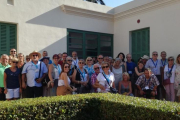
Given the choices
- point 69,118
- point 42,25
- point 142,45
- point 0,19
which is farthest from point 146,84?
point 0,19

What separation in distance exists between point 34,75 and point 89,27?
208 inches

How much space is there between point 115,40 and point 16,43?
17.7 feet

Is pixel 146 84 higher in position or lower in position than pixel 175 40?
lower

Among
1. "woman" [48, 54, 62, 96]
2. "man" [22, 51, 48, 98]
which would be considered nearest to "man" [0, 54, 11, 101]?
"man" [22, 51, 48, 98]

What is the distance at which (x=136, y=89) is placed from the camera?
686 cm

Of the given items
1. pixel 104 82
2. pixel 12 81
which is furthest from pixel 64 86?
pixel 12 81

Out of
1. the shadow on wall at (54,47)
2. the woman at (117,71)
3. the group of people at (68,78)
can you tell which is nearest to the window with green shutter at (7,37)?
the shadow on wall at (54,47)

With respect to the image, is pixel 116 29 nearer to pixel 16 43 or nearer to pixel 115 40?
pixel 115 40

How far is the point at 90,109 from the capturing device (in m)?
4.37

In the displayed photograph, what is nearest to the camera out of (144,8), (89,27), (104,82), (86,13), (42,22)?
(104,82)

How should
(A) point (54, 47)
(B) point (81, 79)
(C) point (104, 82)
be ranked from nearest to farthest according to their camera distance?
(C) point (104, 82), (B) point (81, 79), (A) point (54, 47)

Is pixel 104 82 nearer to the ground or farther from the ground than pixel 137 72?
nearer to the ground

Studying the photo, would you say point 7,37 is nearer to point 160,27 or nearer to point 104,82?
point 104,82

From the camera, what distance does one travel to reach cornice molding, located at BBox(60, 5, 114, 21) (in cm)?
963
